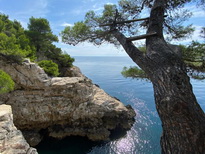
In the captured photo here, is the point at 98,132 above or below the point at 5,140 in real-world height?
below

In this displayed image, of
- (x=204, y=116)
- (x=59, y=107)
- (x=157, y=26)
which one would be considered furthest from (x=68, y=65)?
(x=204, y=116)

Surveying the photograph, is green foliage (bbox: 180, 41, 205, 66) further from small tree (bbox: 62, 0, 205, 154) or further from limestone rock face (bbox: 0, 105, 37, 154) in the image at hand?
limestone rock face (bbox: 0, 105, 37, 154)

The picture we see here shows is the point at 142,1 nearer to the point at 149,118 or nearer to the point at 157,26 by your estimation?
the point at 157,26

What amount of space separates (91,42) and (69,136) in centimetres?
1328

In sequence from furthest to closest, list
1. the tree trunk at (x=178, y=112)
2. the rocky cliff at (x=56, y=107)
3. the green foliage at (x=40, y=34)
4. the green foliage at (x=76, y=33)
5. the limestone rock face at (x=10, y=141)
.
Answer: the green foliage at (x=40, y=34) < the rocky cliff at (x=56, y=107) < the green foliage at (x=76, y=33) < the limestone rock face at (x=10, y=141) < the tree trunk at (x=178, y=112)

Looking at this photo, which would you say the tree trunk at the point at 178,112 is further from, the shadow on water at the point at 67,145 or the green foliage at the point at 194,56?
the shadow on water at the point at 67,145

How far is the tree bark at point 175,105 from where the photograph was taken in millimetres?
1700

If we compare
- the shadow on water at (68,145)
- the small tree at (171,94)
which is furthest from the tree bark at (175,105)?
the shadow on water at (68,145)

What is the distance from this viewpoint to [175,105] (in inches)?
74.4

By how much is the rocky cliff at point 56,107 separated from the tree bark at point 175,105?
1175cm

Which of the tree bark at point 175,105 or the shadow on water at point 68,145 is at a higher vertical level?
the tree bark at point 175,105

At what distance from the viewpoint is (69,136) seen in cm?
1486

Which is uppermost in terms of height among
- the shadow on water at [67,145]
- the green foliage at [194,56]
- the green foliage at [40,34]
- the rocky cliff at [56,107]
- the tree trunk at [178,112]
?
the green foliage at [40,34]

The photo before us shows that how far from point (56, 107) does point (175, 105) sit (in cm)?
1364
